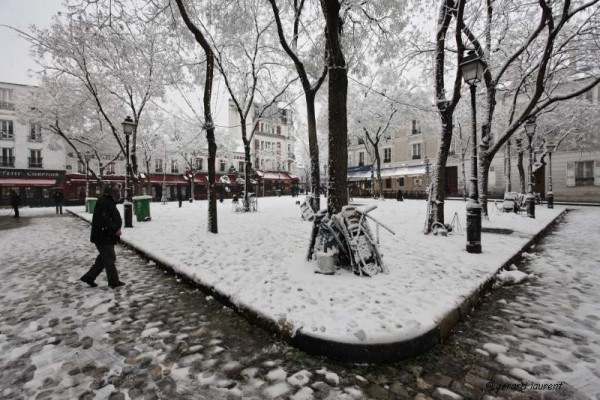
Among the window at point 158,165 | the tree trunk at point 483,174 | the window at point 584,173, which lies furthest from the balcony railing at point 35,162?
the window at point 584,173

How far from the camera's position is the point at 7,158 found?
27.6 meters

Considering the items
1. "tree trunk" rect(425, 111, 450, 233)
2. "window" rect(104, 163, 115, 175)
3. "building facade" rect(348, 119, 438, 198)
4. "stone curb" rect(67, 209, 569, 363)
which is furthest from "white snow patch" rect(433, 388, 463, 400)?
"window" rect(104, 163, 115, 175)

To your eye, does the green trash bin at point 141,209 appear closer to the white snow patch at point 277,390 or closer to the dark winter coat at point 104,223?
the dark winter coat at point 104,223

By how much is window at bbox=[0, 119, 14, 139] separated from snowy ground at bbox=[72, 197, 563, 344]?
107ft

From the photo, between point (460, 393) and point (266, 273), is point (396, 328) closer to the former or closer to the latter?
point (460, 393)

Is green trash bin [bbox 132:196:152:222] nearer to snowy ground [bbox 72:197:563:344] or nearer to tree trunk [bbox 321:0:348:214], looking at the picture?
snowy ground [bbox 72:197:563:344]

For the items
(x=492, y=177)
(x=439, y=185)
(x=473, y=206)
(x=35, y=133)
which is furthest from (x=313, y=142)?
(x=35, y=133)

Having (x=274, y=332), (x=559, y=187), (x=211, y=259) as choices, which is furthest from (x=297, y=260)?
(x=559, y=187)

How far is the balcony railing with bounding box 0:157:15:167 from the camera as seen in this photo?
89.8 feet

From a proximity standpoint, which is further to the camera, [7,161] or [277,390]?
[7,161]

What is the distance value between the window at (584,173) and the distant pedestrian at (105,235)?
34.1 metres

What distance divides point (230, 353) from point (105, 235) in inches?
129

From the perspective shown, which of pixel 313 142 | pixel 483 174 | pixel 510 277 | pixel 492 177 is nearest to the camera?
pixel 510 277

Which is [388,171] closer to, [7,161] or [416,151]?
[416,151]
